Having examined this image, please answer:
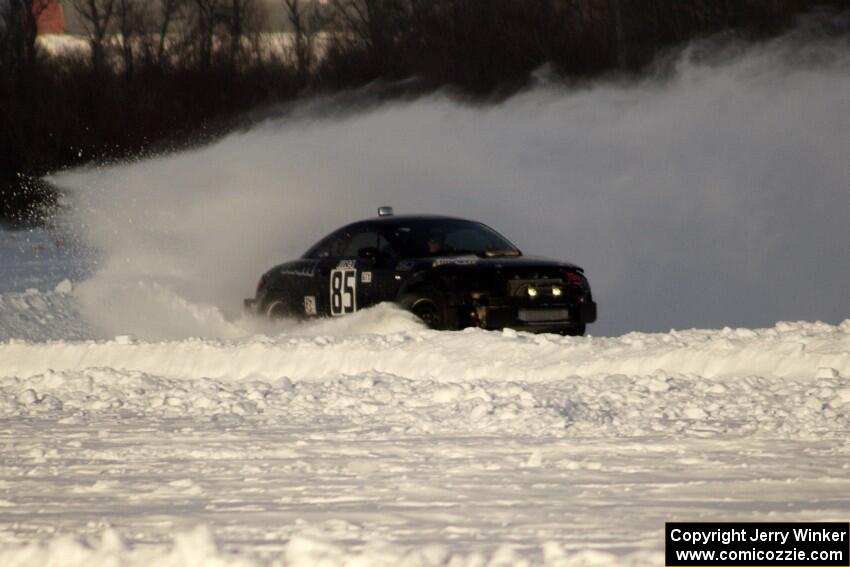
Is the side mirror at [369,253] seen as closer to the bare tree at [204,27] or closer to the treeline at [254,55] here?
the treeline at [254,55]

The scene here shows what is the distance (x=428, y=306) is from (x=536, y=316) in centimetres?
A: 103

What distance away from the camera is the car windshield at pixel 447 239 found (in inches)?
542

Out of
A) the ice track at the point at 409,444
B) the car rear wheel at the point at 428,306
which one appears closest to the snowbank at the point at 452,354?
the ice track at the point at 409,444

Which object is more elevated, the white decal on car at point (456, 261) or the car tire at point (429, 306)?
the white decal on car at point (456, 261)

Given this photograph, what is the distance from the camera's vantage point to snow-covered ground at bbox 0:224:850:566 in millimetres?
5660

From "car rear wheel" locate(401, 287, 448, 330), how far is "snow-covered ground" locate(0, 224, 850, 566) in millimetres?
132

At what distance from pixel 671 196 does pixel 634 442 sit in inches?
683

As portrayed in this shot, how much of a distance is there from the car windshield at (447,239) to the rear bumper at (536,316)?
33.4 inches

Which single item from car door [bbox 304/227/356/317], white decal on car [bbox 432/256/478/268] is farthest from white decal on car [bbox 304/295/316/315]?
white decal on car [bbox 432/256/478/268]

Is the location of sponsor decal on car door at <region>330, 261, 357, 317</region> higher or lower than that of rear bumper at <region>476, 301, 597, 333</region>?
higher

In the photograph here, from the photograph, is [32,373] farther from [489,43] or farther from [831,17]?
[489,43]

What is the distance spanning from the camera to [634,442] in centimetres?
809

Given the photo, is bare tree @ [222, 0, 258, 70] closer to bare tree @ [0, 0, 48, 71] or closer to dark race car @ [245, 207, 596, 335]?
bare tree @ [0, 0, 48, 71]

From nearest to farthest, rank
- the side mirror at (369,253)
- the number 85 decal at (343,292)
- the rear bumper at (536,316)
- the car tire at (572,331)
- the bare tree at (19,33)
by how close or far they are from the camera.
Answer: the rear bumper at (536,316) → the car tire at (572,331) → the side mirror at (369,253) → the number 85 decal at (343,292) → the bare tree at (19,33)
